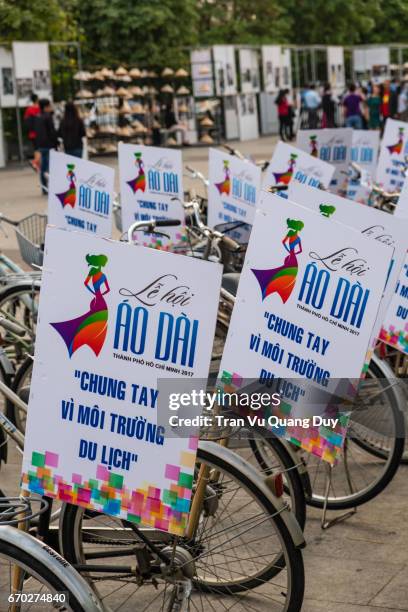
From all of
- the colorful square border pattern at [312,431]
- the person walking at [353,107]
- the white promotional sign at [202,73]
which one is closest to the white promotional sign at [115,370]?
the colorful square border pattern at [312,431]

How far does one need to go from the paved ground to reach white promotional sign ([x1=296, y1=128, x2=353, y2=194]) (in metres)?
5.54

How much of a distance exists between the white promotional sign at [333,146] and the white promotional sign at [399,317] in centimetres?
555

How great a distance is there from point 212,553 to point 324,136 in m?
7.41

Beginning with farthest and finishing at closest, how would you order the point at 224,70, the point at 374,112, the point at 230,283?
1. the point at 374,112
2. the point at 224,70
3. the point at 230,283

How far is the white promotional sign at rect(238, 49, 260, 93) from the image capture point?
1288 inches

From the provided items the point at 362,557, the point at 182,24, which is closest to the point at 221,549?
the point at 362,557

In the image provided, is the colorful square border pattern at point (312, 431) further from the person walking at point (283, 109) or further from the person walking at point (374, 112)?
the person walking at point (283, 109)

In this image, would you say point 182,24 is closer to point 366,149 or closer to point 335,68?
point 335,68

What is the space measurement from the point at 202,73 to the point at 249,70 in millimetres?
2733

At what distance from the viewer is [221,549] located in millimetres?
4227

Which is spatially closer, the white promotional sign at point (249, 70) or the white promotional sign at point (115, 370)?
the white promotional sign at point (115, 370)

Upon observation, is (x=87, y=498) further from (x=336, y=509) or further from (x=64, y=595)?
(x=336, y=509)

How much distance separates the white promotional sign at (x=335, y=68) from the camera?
3809 centimetres

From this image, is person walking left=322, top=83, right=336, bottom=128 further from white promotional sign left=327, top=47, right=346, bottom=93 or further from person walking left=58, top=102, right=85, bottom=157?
person walking left=58, top=102, right=85, bottom=157
